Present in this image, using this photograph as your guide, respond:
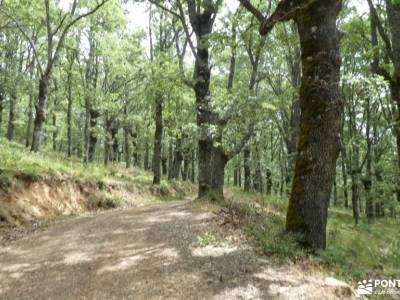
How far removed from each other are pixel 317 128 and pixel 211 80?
16418 mm

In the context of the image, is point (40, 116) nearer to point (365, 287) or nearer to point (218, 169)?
point (218, 169)

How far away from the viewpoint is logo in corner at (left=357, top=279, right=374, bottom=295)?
17.0 feet

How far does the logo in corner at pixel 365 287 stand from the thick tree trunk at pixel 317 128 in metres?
1.17

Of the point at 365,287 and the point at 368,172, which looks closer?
the point at 365,287

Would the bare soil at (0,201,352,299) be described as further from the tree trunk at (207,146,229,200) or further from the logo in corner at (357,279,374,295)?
the tree trunk at (207,146,229,200)

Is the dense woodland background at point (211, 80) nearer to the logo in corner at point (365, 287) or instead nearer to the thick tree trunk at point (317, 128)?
the thick tree trunk at point (317, 128)

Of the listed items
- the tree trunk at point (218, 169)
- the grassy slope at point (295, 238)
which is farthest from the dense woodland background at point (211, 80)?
the grassy slope at point (295, 238)

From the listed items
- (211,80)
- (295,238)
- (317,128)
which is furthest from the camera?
(211,80)

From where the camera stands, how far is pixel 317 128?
22.4 feet

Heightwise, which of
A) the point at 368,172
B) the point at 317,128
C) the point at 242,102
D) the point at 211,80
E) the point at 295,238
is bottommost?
the point at 295,238

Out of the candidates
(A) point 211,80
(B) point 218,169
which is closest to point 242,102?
(B) point 218,169

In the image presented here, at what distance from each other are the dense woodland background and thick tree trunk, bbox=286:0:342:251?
25cm

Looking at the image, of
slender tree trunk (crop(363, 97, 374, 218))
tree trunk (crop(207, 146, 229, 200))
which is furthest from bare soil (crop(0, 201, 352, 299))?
slender tree trunk (crop(363, 97, 374, 218))

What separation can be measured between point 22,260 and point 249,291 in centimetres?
446
